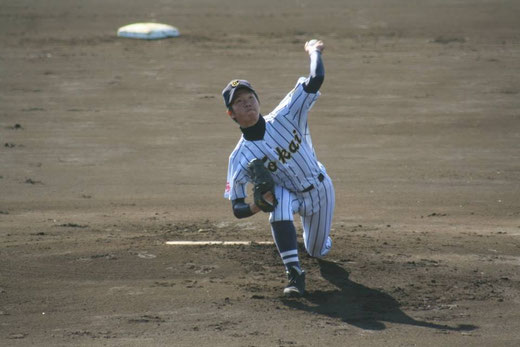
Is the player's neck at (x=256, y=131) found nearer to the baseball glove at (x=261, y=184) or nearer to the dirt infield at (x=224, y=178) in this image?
the baseball glove at (x=261, y=184)

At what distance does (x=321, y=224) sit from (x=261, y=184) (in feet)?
3.04

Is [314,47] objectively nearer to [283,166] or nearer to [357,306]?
[283,166]

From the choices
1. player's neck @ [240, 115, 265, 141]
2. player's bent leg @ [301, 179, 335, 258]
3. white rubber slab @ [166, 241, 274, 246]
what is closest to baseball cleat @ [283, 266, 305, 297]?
player's bent leg @ [301, 179, 335, 258]

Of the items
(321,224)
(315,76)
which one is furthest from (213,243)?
(315,76)

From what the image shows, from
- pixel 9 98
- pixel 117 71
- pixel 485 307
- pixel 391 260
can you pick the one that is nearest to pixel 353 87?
pixel 117 71

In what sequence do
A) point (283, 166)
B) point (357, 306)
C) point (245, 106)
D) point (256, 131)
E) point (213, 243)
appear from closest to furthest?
point (357, 306)
point (245, 106)
point (256, 131)
point (283, 166)
point (213, 243)

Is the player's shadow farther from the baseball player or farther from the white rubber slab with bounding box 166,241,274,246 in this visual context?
the white rubber slab with bounding box 166,241,274,246

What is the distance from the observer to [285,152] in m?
6.09

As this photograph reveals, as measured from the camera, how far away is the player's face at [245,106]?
232 inches

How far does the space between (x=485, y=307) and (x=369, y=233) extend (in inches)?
78.1

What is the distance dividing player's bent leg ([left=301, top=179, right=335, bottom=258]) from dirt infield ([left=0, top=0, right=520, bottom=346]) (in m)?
0.18

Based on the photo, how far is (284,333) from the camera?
17.5 feet

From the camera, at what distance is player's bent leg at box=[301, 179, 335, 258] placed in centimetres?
638

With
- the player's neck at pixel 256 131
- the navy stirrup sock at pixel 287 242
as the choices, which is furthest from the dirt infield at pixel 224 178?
the player's neck at pixel 256 131
